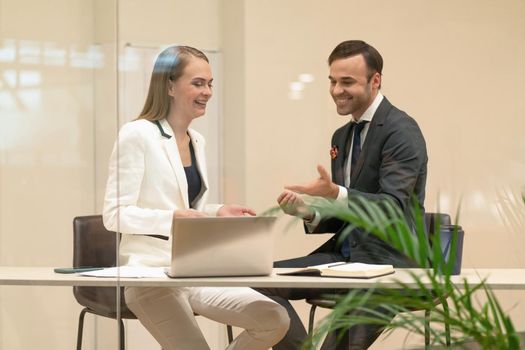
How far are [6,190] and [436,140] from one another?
5.47ft

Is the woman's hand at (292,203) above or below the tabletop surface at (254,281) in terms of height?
above

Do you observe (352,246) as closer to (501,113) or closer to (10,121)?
(501,113)

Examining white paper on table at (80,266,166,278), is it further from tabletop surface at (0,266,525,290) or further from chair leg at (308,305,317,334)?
chair leg at (308,305,317,334)

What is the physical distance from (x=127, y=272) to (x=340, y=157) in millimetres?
971

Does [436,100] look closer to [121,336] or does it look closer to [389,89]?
[389,89]

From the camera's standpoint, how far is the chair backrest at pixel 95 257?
331 cm

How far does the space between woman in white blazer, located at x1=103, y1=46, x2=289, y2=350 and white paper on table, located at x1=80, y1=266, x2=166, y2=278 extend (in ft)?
0.22

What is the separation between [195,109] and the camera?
3.50 m

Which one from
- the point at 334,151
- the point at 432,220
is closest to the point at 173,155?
Answer: the point at 334,151

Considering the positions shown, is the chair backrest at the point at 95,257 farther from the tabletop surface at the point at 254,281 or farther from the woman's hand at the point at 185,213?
the woman's hand at the point at 185,213

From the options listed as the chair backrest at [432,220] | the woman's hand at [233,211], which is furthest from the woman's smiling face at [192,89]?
the chair backrest at [432,220]

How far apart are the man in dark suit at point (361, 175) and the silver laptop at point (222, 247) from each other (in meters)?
0.24

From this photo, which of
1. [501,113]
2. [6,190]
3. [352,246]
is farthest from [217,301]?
[501,113]

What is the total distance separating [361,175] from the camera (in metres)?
3.34
